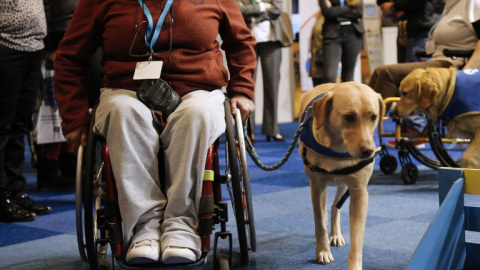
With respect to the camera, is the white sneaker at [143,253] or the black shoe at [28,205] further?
the black shoe at [28,205]

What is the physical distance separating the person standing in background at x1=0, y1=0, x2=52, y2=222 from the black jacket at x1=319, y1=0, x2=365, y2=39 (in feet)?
11.0

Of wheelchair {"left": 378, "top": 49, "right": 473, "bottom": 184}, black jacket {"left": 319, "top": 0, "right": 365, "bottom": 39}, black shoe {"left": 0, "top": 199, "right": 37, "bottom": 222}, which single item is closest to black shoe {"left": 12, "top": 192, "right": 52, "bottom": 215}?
black shoe {"left": 0, "top": 199, "right": 37, "bottom": 222}

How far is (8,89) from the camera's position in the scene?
126 inches

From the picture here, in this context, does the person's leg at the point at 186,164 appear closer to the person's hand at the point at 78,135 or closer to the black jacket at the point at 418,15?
the person's hand at the point at 78,135

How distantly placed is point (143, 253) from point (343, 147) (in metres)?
0.74

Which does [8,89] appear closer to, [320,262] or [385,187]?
[320,262]

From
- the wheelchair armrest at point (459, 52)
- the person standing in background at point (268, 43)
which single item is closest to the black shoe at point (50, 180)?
the person standing in background at point (268, 43)

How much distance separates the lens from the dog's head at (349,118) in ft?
6.60

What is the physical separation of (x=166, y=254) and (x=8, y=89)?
5.62ft

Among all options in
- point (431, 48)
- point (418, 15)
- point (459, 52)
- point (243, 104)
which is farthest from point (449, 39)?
point (243, 104)

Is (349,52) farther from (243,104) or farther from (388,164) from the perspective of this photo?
(243,104)

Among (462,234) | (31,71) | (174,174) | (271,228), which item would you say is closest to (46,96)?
(31,71)

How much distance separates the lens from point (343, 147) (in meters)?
2.14

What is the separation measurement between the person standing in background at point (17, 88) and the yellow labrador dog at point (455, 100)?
2090 millimetres
